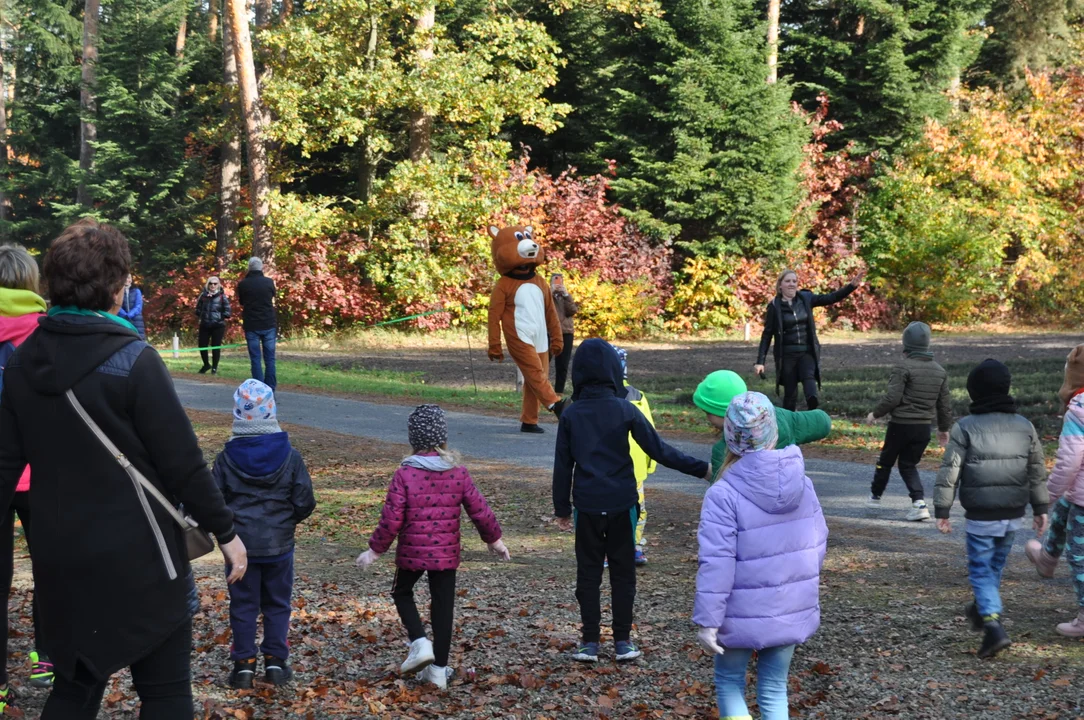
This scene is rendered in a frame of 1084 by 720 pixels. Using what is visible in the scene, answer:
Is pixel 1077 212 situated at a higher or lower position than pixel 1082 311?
higher

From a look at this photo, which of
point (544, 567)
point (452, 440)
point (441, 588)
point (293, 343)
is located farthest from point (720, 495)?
point (293, 343)

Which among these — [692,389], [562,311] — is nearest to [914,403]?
[562,311]

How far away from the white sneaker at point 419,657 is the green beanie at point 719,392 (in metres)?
1.83

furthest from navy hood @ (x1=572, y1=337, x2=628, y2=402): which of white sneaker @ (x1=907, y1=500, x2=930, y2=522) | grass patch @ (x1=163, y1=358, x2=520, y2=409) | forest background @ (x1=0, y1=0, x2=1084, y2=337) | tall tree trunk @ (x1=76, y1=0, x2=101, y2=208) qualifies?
tall tree trunk @ (x1=76, y1=0, x2=101, y2=208)

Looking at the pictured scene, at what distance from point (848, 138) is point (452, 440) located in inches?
1137

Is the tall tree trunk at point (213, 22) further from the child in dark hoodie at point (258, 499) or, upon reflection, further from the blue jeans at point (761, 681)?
the blue jeans at point (761, 681)

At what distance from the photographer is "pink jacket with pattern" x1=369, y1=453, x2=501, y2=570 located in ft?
18.1

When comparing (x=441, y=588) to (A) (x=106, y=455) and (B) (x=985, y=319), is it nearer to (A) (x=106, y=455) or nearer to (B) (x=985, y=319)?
(A) (x=106, y=455)

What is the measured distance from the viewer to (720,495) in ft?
14.7

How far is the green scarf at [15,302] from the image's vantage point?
16.9 ft

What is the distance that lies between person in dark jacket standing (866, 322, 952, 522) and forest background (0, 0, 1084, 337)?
22154 millimetres

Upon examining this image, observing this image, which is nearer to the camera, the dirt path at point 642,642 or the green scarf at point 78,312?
the green scarf at point 78,312

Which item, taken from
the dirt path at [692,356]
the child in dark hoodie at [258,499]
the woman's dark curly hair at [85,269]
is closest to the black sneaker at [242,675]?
the child in dark hoodie at [258,499]

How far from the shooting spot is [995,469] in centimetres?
619
